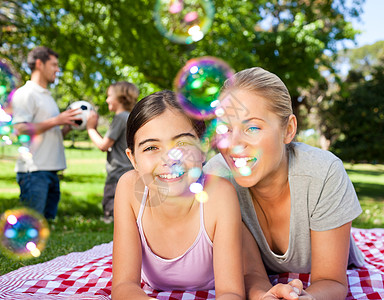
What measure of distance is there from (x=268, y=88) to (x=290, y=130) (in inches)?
10.0

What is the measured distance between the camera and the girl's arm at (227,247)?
172 cm

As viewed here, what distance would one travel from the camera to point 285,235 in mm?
2137

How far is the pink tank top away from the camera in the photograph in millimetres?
1930

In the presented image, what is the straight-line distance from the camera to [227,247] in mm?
1780

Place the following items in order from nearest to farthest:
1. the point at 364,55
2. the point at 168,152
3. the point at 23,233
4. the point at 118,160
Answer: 1. the point at 168,152
2. the point at 23,233
3. the point at 118,160
4. the point at 364,55

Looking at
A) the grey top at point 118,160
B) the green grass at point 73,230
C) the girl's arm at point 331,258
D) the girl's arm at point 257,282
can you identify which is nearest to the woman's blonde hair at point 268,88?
the girl's arm at point 331,258

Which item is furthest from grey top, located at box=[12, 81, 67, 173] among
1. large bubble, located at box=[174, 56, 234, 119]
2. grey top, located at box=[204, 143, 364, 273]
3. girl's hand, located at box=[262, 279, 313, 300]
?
girl's hand, located at box=[262, 279, 313, 300]

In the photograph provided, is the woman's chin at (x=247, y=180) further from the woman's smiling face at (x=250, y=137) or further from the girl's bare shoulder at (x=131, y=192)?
the girl's bare shoulder at (x=131, y=192)

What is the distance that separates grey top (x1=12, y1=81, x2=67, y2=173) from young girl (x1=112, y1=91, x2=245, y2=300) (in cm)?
280

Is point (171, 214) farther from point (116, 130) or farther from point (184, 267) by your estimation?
point (116, 130)

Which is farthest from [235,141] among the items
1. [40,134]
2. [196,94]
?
[40,134]

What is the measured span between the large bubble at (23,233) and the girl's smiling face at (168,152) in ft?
6.48

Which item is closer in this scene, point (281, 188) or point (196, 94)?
point (281, 188)

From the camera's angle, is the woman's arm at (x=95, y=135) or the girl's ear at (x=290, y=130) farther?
the woman's arm at (x=95, y=135)
